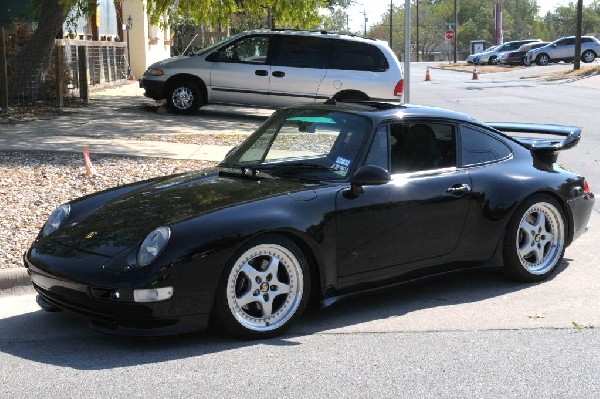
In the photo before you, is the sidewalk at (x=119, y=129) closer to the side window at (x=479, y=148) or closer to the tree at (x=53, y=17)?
the tree at (x=53, y=17)

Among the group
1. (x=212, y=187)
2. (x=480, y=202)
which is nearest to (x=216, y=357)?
(x=212, y=187)

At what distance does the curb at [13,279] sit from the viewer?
6.18m

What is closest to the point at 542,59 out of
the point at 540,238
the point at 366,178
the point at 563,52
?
the point at 563,52

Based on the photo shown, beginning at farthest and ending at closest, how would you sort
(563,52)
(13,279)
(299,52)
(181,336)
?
1. (563,52)
2. (299,52)
3. (13,279)
4. (181,336)

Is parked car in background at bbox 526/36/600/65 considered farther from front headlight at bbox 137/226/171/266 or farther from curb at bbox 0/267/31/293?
front headlight at bbox 137/226/171/266

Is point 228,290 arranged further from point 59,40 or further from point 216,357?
point 59,40

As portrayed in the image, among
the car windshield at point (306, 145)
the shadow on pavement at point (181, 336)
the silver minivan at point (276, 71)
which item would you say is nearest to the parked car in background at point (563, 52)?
the silver minivan at point (276, 71)

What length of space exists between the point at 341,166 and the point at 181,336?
5.05ft

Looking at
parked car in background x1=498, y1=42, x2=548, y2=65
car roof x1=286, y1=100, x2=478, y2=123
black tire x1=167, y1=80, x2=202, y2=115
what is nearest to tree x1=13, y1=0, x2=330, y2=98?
black tire x1=167, y1=80, x2=202, y2=115

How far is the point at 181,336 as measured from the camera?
514cm

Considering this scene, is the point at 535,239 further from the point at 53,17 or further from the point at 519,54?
the point at 519,54

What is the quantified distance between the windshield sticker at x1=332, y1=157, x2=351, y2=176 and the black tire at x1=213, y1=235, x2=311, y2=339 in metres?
0.72

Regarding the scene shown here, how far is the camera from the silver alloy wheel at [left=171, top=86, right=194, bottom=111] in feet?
58.1

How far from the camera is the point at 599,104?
77.6 feet
